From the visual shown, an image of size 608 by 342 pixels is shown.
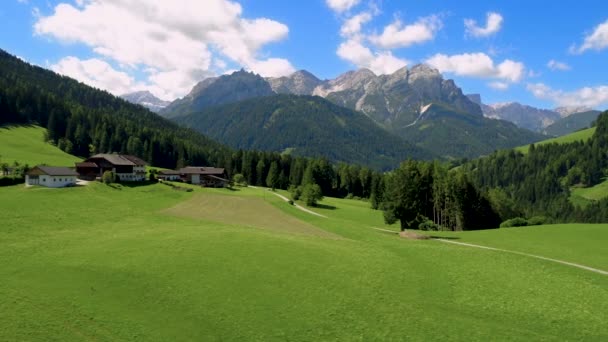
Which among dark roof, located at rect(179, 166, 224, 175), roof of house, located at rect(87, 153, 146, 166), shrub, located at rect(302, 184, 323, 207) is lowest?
shrub, located at rect(302, 184, 323, 207)

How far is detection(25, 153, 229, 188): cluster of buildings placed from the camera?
282 ft

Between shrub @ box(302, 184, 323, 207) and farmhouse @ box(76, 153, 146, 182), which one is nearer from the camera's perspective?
farmhouse @ box(76, 153, 146, 182)

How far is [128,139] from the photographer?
584ft

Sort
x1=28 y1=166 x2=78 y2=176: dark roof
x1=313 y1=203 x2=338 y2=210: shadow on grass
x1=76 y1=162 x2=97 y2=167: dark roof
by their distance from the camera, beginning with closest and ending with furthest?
x1=28 y1=166 x2=78 y2=176: dark roof
x1=76 y1=162 x2=97 y2=167: dark roof
x1=313 y1=203 x2=338 y2=210: shadow on grass

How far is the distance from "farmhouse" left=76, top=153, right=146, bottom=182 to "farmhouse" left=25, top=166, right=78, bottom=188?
14.1 m

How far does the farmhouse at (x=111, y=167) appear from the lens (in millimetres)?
104875

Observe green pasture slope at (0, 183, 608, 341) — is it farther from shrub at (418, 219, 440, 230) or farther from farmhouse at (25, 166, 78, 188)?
farmhouse at (25, 166, 78, 188)

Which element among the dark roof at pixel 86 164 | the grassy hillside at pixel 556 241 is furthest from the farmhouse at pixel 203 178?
the grassy hillside at pixel 556 241

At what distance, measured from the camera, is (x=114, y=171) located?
104438 mm

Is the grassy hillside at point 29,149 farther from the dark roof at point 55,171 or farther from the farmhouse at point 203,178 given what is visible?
the farmhouse at point 203,178

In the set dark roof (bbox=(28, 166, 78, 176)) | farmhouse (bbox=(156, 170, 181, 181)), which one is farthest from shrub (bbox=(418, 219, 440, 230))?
farmhouse (bbox=(156, 170, 181, 181))

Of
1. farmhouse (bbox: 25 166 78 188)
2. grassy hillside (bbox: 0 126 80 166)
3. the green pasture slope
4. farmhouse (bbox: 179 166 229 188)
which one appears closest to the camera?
the green pasture slope

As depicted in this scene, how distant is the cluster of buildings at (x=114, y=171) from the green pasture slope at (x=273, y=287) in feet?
90.7

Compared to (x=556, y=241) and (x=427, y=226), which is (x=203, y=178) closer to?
(x=427, y=226)
